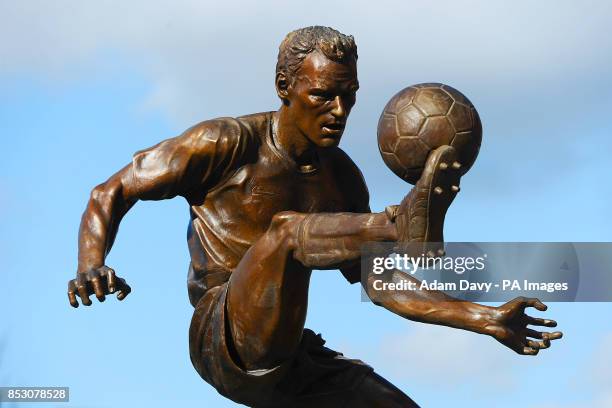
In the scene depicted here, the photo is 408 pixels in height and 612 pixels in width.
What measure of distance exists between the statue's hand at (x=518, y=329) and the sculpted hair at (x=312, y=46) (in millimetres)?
2479

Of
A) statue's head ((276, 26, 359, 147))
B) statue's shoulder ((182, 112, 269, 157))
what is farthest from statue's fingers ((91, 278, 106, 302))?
statue's head ((276, 26, 359, 147))

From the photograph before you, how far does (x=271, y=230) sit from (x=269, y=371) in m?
1.20

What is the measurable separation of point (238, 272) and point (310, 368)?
3.86ft

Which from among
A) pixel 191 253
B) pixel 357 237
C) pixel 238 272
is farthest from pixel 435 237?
pixel 191 253

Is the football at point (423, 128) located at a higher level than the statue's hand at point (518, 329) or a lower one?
higher

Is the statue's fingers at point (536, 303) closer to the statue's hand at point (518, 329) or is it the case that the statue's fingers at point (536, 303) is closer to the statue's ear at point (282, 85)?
the statue's hand at point (518, 329)

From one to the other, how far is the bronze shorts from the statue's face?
138 cm

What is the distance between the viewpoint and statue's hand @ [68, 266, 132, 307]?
11625 mm

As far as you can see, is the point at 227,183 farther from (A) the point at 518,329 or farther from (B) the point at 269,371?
(A) the point at 518,329

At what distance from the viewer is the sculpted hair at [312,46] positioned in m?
12.3

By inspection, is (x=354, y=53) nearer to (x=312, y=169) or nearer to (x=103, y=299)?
(x=312, y=169)

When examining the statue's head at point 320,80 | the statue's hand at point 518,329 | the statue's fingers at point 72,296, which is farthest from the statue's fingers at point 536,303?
the statue's fingers at point 72,296

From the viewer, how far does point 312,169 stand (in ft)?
42.2

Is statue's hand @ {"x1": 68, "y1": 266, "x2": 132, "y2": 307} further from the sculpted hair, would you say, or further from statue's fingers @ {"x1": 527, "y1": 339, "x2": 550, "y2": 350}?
statue's fingers @ {"x1": 527, "y1": 339, "x2": 550, "y2": 350}
